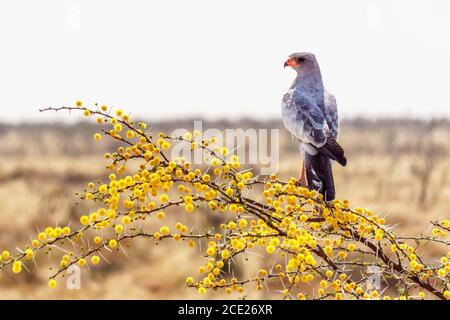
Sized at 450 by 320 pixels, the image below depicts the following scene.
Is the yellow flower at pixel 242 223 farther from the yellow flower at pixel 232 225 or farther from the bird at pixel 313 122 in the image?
the bird at pixel 313 122

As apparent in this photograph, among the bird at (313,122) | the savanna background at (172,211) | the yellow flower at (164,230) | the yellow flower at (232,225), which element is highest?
the bird at (313,122)

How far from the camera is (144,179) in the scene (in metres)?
1.79

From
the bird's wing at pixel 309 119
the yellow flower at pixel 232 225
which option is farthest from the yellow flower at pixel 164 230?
the bird's wing at pixel 309 119

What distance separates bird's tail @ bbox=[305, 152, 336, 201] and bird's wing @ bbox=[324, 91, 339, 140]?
12 cm

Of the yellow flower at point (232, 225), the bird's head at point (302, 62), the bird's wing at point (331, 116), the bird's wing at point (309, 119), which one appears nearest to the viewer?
the yellow flower at point (232, 225)

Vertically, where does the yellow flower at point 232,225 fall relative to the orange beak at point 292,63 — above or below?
below

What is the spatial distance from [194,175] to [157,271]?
6.17 m

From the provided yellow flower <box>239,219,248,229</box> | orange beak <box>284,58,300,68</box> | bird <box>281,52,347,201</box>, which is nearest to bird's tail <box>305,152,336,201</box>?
bird <box>281,52,347,201</box>

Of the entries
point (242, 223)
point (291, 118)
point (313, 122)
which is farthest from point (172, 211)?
point (242, 223)

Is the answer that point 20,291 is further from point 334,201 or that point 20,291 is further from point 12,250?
point 334,201

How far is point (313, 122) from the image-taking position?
2.46m

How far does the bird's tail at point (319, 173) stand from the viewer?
2.20 meters

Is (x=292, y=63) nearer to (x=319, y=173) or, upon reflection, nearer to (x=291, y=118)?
(x=291, y=118)
